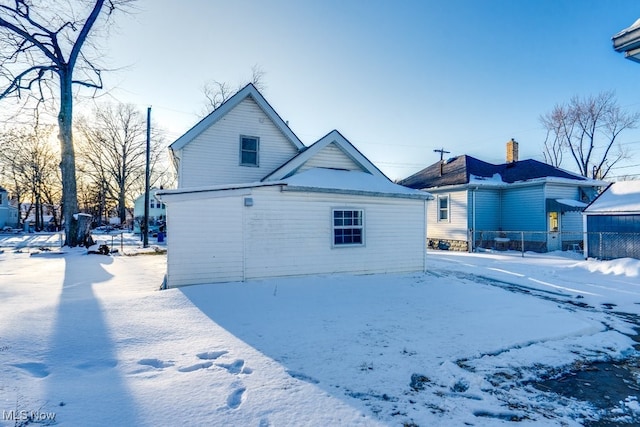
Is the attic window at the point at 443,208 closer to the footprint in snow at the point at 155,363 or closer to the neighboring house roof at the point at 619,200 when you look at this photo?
the neighboring house roof at the point at 619,200

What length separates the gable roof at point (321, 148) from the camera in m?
10.8

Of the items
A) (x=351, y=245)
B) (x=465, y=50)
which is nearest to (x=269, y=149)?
(x=351, y=245)

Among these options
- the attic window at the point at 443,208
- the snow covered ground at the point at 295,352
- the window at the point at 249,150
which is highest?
the window at the point at 249,150

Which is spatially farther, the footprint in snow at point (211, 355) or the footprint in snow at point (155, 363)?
the footprint in snow at point (211, 355)

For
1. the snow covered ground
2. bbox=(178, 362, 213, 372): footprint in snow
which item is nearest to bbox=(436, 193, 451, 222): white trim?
the snow covered ground

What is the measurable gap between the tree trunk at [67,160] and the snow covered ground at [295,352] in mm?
9063

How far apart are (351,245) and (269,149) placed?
603cm

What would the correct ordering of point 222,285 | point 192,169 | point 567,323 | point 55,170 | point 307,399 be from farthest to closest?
point 55,170
point 192,169
point 222,285
point 567,323
point 307,399

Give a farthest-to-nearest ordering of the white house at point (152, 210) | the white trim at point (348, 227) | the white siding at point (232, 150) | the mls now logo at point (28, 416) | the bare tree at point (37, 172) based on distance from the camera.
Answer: the white house at point (152, 210) → the bare tree at point (37, 172) → the white siding at point (232, 150) → the white trim at point (348, 227) → the mls now logo at point (28, 416)

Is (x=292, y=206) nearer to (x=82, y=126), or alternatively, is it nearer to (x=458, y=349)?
(x=458, y=349)

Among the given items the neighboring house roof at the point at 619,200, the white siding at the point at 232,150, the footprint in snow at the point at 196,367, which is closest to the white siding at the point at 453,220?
the neighboring house roof at the point at 619,200

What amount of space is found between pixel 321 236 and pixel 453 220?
13.5m

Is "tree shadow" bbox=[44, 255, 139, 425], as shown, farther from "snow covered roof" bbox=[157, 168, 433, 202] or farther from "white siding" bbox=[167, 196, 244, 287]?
"snow covered roof" bbox=[157, 168, 433, 202]

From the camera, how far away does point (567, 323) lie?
589cm
